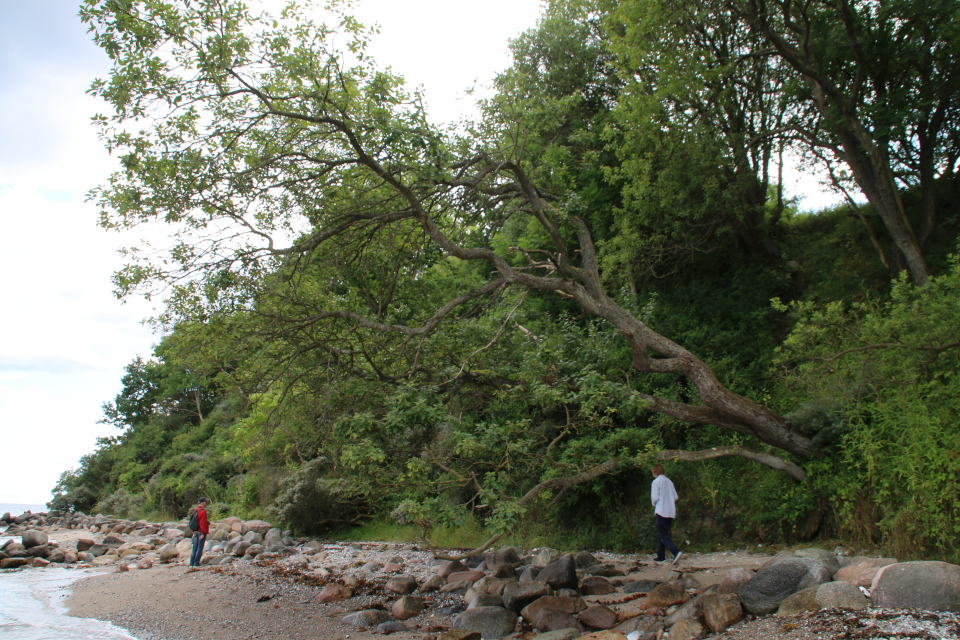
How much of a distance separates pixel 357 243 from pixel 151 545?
47.1ft

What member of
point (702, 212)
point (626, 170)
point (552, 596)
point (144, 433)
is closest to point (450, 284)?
point (626, 170)

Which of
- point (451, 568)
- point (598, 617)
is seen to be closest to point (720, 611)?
point (598, 617)

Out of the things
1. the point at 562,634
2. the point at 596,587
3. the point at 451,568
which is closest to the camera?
the point at 562,634

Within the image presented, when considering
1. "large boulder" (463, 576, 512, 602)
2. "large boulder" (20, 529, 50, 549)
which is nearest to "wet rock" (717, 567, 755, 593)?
"large boulder" (463, 576, 512, 602)

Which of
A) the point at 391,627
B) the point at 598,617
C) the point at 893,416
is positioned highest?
the point at 893,416

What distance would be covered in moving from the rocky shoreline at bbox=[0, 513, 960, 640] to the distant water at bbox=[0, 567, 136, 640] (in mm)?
312

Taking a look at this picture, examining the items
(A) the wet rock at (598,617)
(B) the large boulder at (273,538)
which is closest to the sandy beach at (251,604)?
(A) the wet rock at (598,617)

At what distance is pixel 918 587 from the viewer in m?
5.41

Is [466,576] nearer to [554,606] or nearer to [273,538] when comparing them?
[554,606]

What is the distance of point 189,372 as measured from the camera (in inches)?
416

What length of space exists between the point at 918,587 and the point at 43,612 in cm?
1270

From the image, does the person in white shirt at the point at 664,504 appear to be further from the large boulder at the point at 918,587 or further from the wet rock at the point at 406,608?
the wet rock at the point at 406,608

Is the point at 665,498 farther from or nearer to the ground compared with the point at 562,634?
farther from the ground

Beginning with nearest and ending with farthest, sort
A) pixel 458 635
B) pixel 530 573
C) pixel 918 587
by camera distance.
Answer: pixel 918 587 → pixel 458 635 → pixel 530 573
